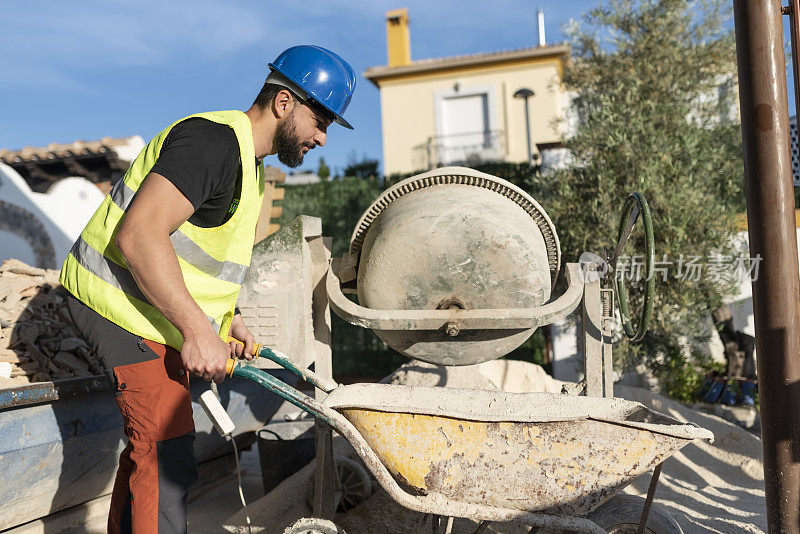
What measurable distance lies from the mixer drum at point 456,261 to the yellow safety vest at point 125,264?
0.85 metres

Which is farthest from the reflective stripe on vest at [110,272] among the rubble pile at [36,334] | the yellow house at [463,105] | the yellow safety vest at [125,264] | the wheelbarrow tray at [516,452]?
the yellow house at [463,105]

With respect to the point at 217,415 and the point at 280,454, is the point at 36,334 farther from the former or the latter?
the point at 217,415

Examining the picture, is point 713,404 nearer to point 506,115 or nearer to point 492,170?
point 492,170

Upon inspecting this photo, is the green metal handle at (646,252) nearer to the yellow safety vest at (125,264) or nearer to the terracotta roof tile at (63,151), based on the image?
the yellow safety vest at (125,264)

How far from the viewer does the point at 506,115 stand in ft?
51.2

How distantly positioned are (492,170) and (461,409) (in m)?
7.15

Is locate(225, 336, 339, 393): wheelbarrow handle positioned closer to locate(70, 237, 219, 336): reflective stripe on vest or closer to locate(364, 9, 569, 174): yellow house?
locate(70, 237, 219, 336): reflective stripe on vest

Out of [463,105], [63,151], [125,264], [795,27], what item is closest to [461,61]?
[463,105]

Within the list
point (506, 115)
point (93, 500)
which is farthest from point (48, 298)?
point (506, 115)

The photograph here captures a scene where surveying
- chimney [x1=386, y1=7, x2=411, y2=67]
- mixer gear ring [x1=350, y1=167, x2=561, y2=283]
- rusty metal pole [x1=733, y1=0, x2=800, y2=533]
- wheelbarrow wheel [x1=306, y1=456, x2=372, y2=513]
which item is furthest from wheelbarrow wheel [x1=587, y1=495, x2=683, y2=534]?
chimney [x1=386, y1=7, x2=411, y2=67]

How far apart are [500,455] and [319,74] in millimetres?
1584

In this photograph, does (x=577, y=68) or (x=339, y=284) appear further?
(x=577, y=68)

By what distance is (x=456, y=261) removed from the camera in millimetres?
2816

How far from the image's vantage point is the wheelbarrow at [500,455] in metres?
2.11
